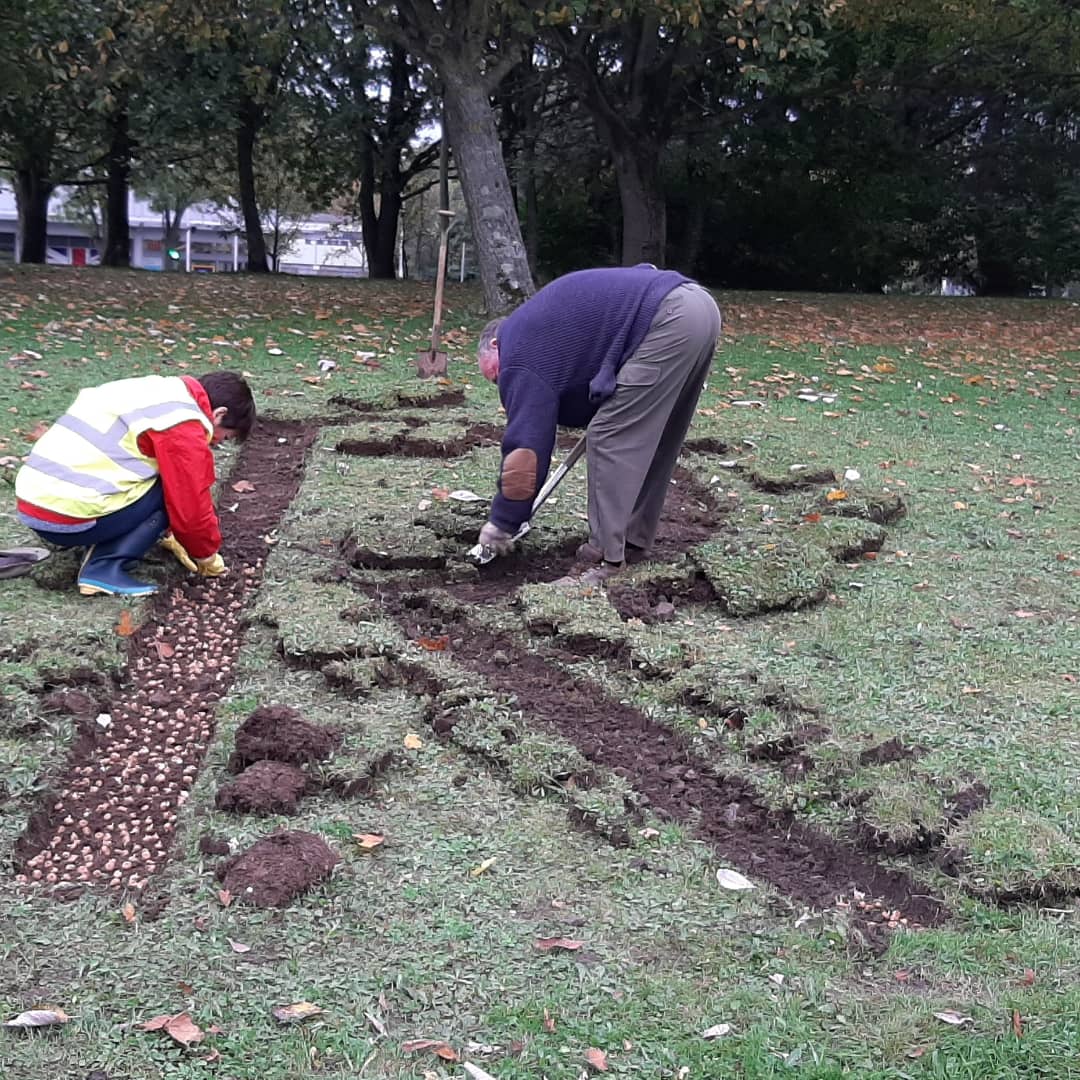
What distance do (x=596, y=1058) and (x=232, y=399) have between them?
3104 mm

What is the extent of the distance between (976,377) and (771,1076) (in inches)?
372

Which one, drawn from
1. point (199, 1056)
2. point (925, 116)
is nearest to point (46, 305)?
point (199, 1056)

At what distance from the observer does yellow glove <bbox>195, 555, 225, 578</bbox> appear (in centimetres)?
497

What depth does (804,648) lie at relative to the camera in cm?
438

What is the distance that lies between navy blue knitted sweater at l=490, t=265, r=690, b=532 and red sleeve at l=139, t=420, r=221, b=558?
45.1 inches

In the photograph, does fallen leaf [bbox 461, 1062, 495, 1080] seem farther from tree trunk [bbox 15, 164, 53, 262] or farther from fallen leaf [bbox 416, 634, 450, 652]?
tree trunk [bbox 15, 164, 53, 262]

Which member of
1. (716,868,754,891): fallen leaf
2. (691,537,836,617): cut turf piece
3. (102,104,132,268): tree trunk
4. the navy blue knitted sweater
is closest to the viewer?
(716,868,754,891): fallen leaf

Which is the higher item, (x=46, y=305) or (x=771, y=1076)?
(x=46, y=305)

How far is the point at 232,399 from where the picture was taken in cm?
470

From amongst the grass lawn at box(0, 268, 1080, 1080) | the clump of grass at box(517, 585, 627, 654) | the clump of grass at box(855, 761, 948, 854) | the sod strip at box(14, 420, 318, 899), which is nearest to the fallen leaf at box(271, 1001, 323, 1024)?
the grass lawn at box(0, 268, 1080, 1080)

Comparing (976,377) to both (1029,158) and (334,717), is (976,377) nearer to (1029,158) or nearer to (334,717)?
(334,717)

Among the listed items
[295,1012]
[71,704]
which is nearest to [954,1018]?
[295,1012]

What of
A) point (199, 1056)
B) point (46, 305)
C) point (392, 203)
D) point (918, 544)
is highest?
point (392, 203)

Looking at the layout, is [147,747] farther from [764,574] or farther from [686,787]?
[764,574]
